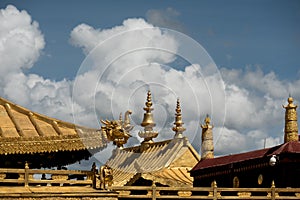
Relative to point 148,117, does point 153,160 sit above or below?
below

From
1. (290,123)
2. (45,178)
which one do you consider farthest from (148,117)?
(45,178)

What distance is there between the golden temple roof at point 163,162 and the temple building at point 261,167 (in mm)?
1248

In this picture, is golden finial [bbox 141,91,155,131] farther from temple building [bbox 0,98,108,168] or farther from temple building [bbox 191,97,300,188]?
temple building [bbox 0,98,108,168]

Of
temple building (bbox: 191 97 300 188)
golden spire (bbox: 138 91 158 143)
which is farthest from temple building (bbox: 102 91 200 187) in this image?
temple building (bbox: 191 97 300 188)

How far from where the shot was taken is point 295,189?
19391 millimetres

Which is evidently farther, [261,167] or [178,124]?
[178,124]

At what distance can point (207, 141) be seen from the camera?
92.7 feet

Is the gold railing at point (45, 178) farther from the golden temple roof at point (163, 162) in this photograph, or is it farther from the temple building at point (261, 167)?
the golden temple roof at point (163, 162)

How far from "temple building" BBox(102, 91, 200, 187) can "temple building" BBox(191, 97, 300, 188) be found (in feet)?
4.13

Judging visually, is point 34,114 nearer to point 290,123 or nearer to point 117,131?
point 117,131

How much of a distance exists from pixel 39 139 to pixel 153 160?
11.7m

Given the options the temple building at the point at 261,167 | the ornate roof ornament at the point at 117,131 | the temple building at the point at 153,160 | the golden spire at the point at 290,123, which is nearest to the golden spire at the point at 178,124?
the temple building at the point at 153,160

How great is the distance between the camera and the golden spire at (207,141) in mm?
27578

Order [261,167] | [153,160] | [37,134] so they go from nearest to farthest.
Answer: [37,134] → [261,167] → [153,160]
